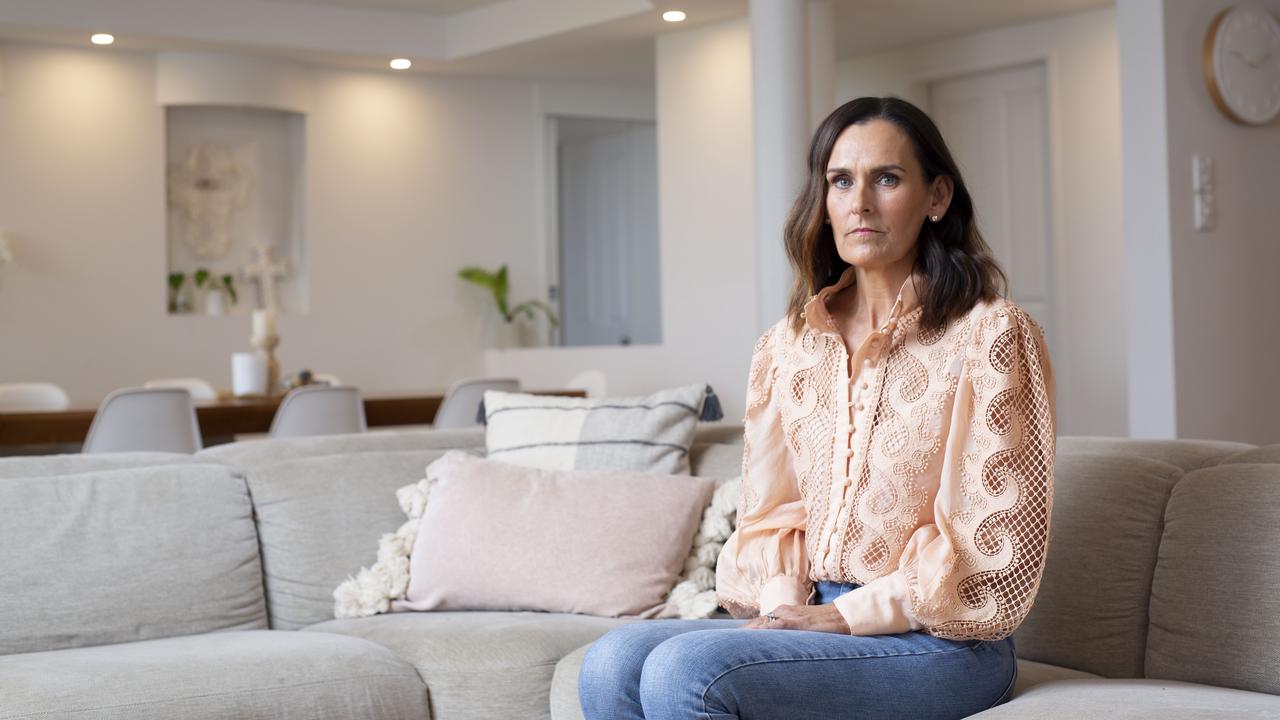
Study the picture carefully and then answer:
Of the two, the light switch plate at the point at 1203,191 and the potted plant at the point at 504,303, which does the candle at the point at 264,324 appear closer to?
the potted plant at the point at 504,303

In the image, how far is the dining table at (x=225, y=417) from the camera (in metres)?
4.36

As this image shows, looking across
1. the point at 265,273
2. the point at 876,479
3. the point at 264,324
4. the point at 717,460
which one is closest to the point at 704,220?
the point at 264,324

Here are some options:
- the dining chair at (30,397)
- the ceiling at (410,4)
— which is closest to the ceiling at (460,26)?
the ceiling at (410,4)

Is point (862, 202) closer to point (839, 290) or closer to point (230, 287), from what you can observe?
point (839, 290)

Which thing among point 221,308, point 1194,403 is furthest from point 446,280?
point 1194,403

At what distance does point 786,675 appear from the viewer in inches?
62.8

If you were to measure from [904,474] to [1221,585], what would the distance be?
21.5 inches

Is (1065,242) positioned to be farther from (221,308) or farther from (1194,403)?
(221,308)

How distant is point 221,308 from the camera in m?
7.53

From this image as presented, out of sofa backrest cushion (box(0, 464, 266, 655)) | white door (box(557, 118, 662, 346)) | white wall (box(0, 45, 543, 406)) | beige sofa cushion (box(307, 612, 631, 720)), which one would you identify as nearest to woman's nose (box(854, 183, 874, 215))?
beige sofa cushion (box(307, 612, 631, 720))

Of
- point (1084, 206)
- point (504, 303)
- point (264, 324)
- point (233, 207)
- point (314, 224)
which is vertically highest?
point (233, 207)

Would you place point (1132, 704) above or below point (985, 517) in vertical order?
below

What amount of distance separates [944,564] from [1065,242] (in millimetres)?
5271

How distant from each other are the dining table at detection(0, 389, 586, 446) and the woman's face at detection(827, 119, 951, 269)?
3.38 metres
